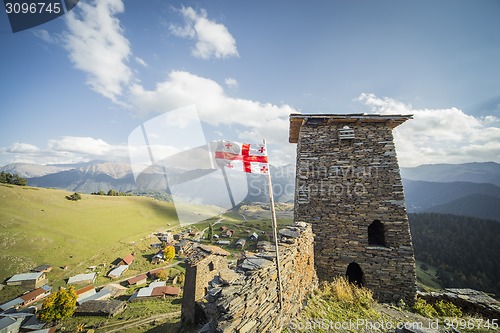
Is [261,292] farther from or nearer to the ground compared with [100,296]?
farther from the ground

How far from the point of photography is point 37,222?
57906 mm

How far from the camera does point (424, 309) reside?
26.7 ft

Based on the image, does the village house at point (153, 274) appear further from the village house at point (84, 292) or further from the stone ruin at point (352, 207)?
the stone ruin at point (352, 207)

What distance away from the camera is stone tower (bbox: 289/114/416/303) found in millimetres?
8977

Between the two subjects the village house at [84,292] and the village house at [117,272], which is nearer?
the village house at [84,292]

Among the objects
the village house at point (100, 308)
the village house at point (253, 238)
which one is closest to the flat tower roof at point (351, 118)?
the village house at point (100, 308)

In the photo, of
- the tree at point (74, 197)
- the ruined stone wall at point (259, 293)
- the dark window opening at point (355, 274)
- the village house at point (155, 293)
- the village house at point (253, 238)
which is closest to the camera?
the ruined stone wall at point (259, 293)

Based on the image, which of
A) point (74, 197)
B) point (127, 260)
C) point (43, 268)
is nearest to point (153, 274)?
point (127, 260)

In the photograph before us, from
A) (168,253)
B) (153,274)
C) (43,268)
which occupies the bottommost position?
(153,274)

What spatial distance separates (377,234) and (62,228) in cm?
8000

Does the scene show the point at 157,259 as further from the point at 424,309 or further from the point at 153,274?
the point at 424,309

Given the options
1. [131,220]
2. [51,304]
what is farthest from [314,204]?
[131,220]

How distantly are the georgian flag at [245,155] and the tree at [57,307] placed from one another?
44.3 meters

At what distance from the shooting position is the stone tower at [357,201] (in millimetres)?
8977
